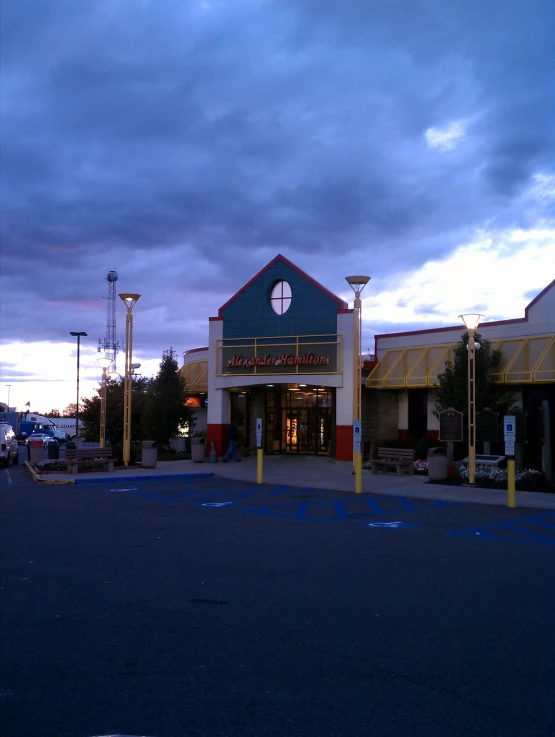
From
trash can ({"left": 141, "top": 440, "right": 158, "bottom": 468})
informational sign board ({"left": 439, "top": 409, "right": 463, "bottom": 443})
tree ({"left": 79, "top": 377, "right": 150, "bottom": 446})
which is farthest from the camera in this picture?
tree ({"left": 79, "top": 377, "right": 150, "bottom": 446})

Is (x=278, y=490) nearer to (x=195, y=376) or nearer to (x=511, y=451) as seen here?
(x=511, y=451)

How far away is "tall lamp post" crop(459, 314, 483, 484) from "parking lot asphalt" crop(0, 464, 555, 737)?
687 cm

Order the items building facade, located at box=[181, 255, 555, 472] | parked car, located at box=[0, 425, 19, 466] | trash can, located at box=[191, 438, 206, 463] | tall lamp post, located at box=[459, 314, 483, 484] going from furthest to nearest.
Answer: parked car, located at box=[0, 425, 19, 466] → trash can, located at box=[191, 438, 206, 463] → building facade, located at box=[181, 255, 555, 472] → tall lamp post, located at box=[459, 314, 483, 484]

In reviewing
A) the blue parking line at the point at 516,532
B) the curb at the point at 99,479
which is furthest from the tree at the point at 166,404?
the blue parking line at the point at 516,532

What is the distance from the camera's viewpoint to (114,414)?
121ft

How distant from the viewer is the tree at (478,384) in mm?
23641

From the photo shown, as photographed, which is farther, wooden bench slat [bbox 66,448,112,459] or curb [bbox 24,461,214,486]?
wooden bench slat [bbox 66,448,112,459]

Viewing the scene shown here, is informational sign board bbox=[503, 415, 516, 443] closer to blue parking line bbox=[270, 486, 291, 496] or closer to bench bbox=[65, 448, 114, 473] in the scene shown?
blue parking line bbox=[270, 486, 291, 496]

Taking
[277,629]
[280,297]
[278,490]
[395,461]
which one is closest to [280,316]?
[280,297]

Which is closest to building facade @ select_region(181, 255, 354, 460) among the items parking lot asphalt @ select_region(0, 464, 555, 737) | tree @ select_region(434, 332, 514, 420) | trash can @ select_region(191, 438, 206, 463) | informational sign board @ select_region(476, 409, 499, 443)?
trash can @ select_region(191, 438, 206, 463)

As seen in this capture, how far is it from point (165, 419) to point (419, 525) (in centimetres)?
2194

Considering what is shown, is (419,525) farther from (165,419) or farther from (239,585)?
(165,419)

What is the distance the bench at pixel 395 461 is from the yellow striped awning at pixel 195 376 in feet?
42.7

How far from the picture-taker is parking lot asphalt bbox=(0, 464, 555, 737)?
4.74m
